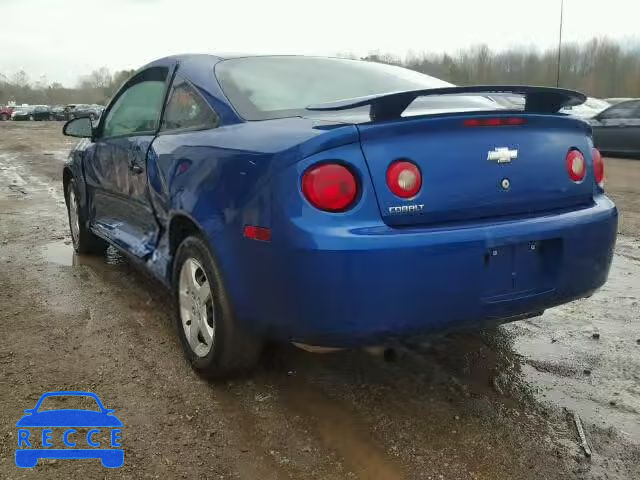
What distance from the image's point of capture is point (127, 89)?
4383 mm

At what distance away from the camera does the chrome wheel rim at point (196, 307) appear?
2936mm

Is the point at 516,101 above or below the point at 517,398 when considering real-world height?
above

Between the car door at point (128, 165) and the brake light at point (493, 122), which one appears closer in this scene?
the brake light at point (493, 122)

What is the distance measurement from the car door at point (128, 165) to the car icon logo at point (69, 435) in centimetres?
112

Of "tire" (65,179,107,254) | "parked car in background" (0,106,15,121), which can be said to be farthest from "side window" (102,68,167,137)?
"parked car in background" (0,106,15,121)

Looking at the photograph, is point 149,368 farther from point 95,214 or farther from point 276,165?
point 95,214

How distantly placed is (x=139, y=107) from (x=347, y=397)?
2344mm

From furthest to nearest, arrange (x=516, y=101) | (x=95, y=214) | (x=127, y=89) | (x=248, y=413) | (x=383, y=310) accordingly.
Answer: (x=95, y=214) → (x=127, y=89) → (x=516, y=101) → (x=248, y=413) → (x=383, y=310)

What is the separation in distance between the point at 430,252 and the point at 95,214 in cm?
331

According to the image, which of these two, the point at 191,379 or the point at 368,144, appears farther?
the point at 191,379

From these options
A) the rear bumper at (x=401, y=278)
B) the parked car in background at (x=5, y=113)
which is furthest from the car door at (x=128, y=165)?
the parked car in background at (x=5, y=113)

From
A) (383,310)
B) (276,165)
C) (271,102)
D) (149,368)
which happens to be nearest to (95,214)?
(149,368)

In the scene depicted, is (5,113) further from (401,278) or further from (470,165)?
(401,278)

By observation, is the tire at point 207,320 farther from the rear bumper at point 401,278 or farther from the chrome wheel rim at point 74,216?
the chrome wheel rim at point 74,216
